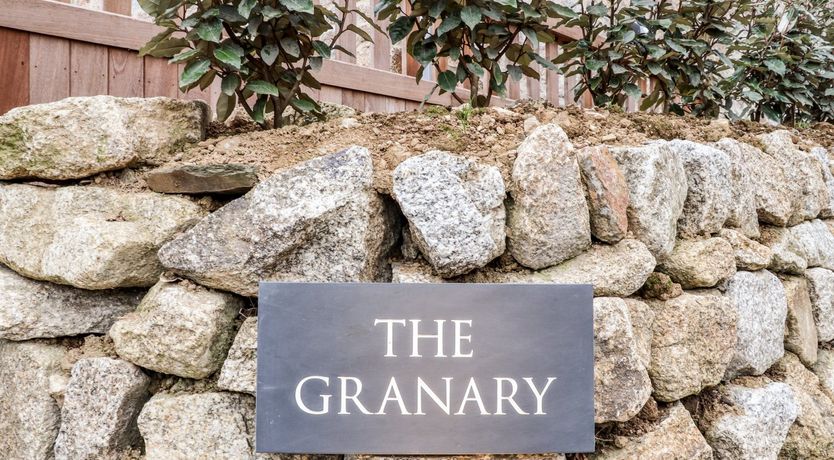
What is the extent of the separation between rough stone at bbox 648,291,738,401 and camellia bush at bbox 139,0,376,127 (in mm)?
1106

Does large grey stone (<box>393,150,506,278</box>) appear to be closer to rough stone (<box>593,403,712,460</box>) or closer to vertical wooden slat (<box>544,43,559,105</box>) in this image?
rough stone (<box>593,403,712,460</box>)

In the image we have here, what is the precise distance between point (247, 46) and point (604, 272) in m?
1.10

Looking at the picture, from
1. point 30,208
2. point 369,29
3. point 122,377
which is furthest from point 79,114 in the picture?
point 369,29

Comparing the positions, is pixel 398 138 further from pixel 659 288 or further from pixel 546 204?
pixel 659 288

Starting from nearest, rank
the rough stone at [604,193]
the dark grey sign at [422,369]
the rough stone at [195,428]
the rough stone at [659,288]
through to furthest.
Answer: the dark grey sign at [422,369], the rough stone at [195,428], the rough stone at [604,193], the rough stone at [659,288]

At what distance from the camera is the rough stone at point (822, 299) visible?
2.12 meters

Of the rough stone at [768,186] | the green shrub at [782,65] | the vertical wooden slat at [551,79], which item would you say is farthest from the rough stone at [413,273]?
the vertical wooden slat at [551,79]

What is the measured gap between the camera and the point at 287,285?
1250 millimetres

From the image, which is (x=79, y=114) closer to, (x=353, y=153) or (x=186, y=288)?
(x=186, y=288)

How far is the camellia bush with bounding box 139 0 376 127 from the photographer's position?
160cm

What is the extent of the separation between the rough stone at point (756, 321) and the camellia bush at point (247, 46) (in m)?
1.28

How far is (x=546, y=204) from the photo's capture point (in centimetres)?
140

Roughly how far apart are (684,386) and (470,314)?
62 centimetres

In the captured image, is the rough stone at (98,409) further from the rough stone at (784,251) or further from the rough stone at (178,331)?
the rough stone at (784,251)
